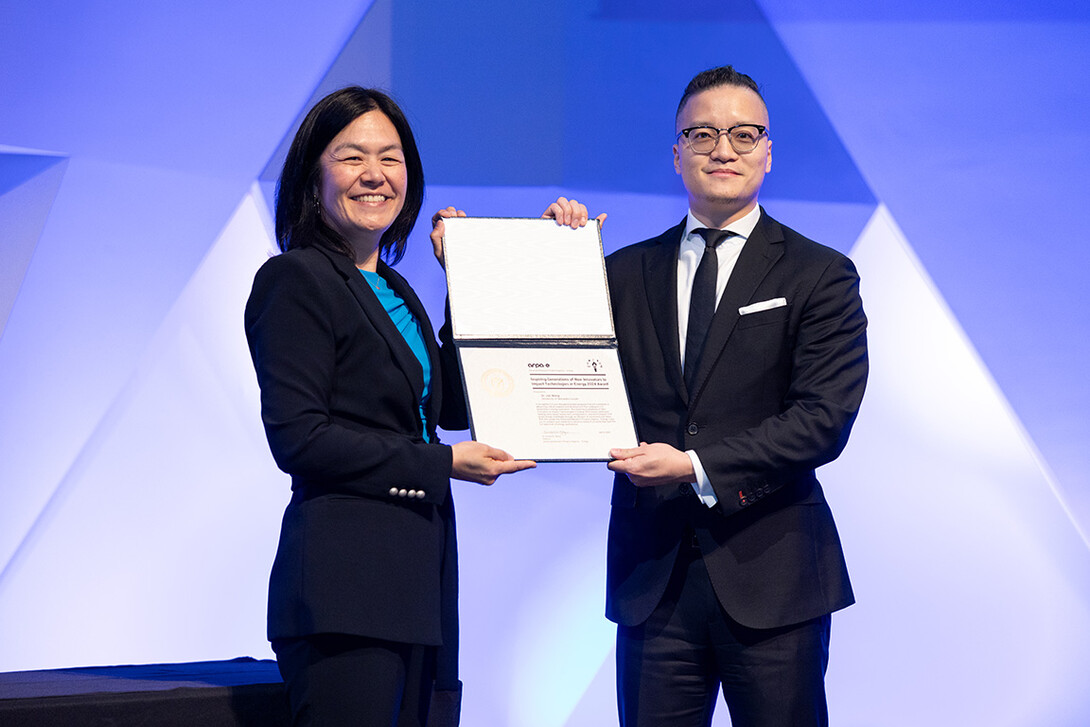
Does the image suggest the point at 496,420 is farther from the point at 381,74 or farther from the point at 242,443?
the point at 381,74

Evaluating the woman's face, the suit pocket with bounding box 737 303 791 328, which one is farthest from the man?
the woman's face

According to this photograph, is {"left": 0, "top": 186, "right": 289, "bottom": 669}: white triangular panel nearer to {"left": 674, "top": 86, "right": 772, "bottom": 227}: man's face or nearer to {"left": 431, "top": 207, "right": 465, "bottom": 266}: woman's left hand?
{"left": 431, "top": 207, "right": 465, "bottom": 266}: woman's left hand

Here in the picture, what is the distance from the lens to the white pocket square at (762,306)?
2164 millimetres

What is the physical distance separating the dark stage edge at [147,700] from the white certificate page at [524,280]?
0.78m

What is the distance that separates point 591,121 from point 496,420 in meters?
1.85

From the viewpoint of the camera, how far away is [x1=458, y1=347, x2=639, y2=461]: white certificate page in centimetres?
204

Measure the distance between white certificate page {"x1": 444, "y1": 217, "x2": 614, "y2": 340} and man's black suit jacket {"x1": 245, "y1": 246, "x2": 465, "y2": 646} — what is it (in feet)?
0.98

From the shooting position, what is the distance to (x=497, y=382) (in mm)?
2115

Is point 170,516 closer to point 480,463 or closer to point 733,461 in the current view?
point 480,463

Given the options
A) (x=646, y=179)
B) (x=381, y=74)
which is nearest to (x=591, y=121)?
(x=646, y=179)

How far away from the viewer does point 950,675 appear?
362cm

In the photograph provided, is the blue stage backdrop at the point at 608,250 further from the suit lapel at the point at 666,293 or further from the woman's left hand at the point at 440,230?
the suit lapel at the point at 666,293

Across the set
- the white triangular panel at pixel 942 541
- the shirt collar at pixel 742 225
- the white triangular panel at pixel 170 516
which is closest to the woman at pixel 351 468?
the shirt collar at pixel 742 225

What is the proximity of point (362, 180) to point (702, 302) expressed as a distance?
71 centimetres
